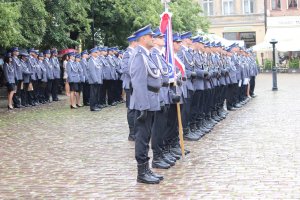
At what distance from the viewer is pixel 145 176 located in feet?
27.5

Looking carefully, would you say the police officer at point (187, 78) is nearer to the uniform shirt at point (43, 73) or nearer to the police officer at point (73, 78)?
the police officer at point (73, 78)

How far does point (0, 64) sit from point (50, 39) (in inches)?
96.7

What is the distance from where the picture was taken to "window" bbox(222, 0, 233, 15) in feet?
189

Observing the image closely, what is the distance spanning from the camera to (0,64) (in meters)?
25.9

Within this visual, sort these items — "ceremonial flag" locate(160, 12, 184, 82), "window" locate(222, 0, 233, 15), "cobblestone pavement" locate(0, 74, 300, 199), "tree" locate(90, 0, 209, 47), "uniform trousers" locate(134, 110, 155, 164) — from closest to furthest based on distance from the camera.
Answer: "cobblestone pavement" locate(0, 74, 300, 199) → "uniform trousers" locate(134, 110, 155, 164) → "ceremonial flag" locate(160, 12, 184, 82) → "tree" locate(90, 0, 209, 47) → "window" locate(222, 0, 233, 15)

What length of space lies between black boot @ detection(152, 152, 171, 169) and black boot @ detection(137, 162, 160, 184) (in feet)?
2.97

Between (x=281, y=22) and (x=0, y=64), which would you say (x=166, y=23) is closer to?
(x=0, y=64)

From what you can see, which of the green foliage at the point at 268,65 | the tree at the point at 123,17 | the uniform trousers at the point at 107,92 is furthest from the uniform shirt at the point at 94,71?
the green foliage at the point at 268,65

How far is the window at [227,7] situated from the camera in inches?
2269

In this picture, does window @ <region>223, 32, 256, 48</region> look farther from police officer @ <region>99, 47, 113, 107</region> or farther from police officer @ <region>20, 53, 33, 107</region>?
police officer @ <region>20, 53, 33, 107</region>

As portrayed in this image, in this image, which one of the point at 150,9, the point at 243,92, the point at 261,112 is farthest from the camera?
the point at 150,9

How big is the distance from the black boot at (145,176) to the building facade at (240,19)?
49499mm

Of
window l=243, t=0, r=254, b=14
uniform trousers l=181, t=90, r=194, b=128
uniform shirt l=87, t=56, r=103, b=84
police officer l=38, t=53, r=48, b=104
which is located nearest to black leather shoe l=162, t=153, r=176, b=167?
uniform trousers l=181, t=90, r=194, b=128

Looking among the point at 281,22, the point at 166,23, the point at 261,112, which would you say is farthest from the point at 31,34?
the point at 281,22
